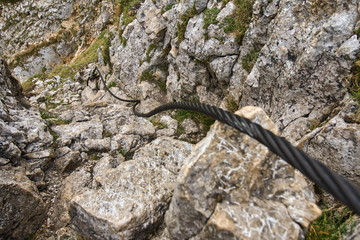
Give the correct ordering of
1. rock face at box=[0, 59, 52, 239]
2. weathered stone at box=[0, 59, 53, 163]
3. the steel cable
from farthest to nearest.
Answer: weathered stone at box=[0, 59, 53, 163] → rock face at box=[0, 59, 52, 239] → the steel cable

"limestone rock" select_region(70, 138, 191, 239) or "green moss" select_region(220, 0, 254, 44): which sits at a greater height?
"green moss" select_region(220, 0, 254, 44)

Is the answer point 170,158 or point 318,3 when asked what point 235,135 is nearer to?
point 170,158

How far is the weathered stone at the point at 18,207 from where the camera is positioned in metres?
3.62

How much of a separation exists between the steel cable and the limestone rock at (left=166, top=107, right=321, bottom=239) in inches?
7.9

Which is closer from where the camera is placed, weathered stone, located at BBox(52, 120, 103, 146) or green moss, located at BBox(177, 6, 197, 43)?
weathered stone, located at BBox(52, 120, 103, 146)

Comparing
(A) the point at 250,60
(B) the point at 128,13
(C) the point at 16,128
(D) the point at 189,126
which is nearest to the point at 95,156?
(C) the point at 16,128

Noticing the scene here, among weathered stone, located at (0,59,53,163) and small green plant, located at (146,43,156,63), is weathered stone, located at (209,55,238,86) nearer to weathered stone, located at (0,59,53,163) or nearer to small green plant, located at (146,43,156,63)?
small green plant, located at (146,43,156,63)

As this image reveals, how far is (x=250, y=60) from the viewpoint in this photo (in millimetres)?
5754

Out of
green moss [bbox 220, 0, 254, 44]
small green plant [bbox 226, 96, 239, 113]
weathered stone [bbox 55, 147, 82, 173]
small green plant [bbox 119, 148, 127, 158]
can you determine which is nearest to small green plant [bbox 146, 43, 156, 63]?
green moss [bbox 220, 0, 254, 44]

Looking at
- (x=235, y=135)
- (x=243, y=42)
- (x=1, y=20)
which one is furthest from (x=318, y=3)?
(x=1, y=20)

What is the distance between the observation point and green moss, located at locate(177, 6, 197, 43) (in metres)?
7.45

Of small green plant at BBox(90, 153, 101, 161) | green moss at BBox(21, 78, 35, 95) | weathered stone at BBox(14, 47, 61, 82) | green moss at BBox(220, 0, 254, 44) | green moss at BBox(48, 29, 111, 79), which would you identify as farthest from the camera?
weathered stone at BBox(14, 47, 61, 82)

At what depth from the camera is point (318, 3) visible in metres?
4.21

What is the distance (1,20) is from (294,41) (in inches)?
1218
